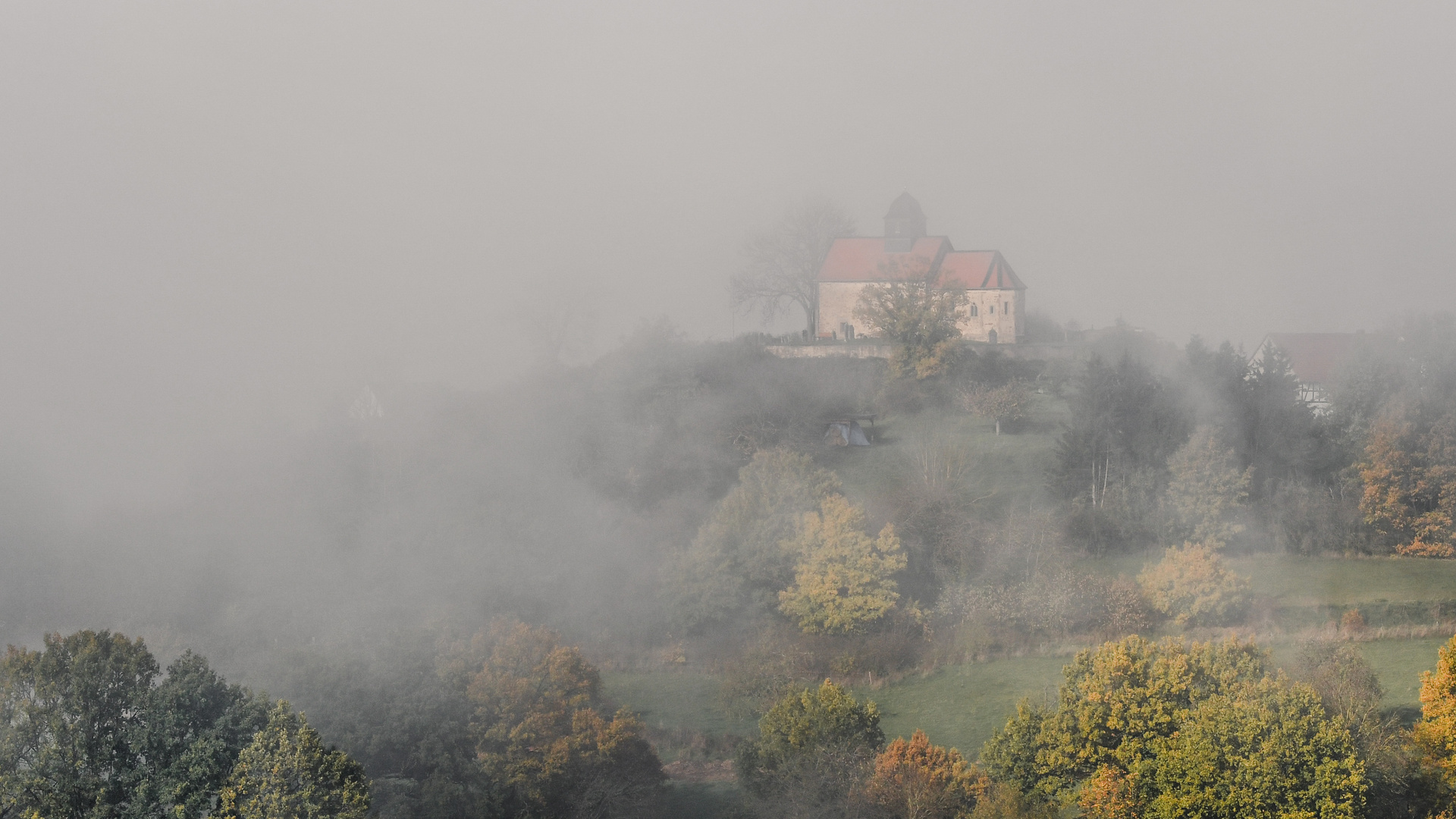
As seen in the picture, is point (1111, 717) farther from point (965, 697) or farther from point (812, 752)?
point (965, 697)

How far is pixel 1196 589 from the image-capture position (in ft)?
108

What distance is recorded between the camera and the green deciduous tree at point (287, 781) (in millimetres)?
17141

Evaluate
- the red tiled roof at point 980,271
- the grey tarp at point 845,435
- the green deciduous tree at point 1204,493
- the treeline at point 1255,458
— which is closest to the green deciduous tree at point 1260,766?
the treeline at point 1255,458

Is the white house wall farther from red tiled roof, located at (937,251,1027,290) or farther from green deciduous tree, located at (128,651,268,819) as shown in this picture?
green deciduous tree, located at (128,651,268,819)

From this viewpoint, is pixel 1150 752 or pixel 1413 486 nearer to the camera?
pixel 1150 752

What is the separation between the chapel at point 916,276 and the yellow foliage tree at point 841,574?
82.2 feet

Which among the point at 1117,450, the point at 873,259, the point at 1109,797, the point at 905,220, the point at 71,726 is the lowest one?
the point at 1109,797

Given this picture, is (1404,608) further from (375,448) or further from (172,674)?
(375,448)

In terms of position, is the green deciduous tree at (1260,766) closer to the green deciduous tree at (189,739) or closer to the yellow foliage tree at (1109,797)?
the yellow foliage tree at (1109,797)

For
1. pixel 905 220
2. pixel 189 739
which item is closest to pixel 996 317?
pixel 905 220

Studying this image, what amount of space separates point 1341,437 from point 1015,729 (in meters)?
30.1

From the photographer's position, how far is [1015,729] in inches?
845

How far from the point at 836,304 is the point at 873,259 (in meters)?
3.92

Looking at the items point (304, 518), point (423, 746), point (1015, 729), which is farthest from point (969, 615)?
point (304, 518)
